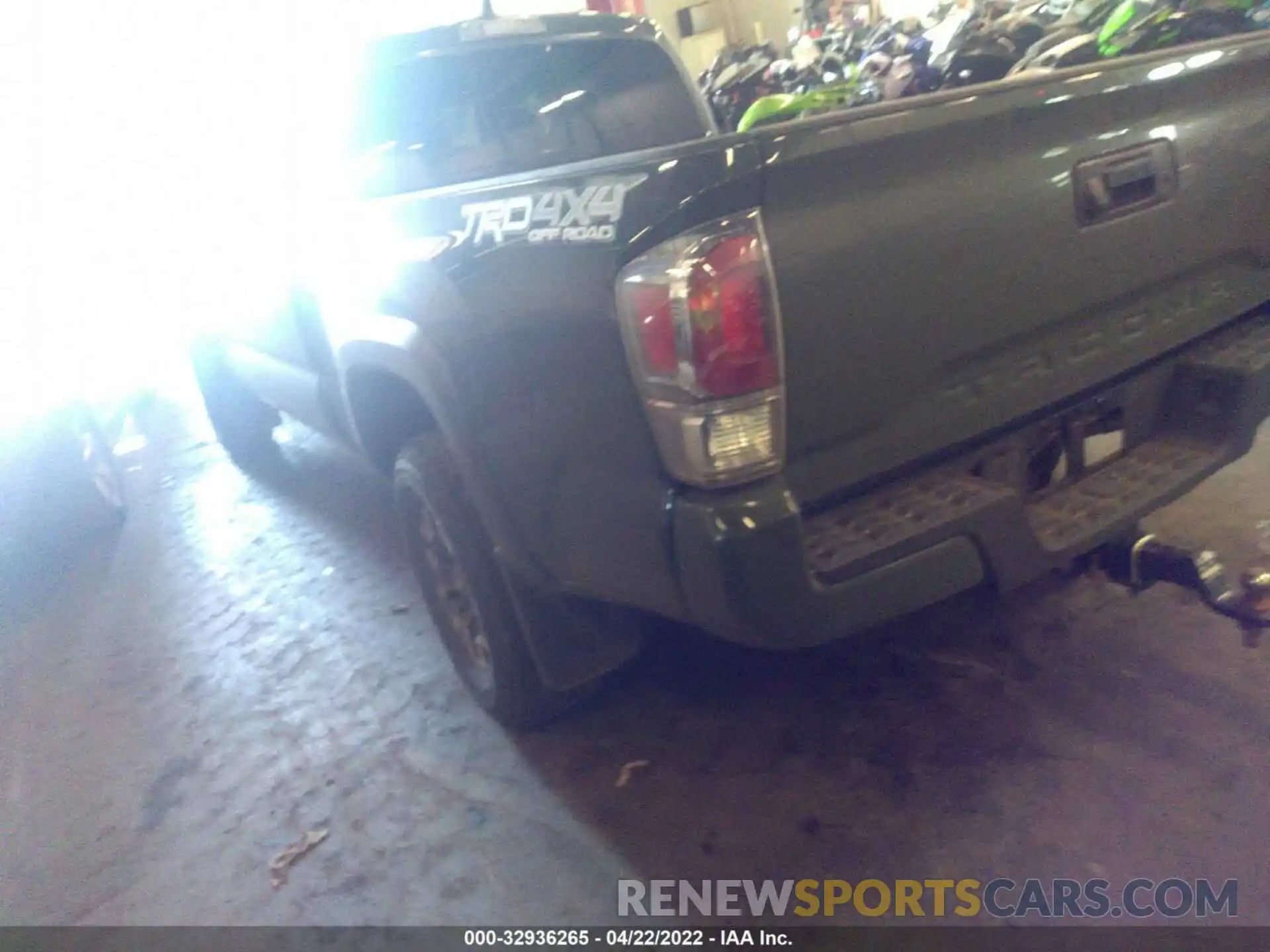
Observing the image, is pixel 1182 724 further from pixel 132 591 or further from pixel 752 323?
pixel 132 591

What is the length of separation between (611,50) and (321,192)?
118 centimetres

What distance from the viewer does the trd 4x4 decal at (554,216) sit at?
1.55 meters

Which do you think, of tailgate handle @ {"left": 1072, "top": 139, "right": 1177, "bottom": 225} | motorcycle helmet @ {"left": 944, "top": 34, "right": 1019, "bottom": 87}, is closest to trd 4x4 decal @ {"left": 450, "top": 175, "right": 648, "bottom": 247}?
tailgate handle @ {"left": 1072, "top": 139, "right": 1177, "bottom": 225}

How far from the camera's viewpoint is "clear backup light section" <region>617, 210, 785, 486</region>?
146 cm

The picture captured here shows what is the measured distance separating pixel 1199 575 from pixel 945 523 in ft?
2.50

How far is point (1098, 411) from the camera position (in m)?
1.97

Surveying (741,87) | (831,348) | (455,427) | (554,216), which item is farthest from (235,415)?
(741,87)

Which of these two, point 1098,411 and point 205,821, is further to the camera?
point 205,821

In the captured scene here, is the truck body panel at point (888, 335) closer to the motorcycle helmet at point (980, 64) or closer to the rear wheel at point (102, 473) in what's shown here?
the motorcycle helmet at point (980, 64)

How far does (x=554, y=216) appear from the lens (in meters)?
1.67

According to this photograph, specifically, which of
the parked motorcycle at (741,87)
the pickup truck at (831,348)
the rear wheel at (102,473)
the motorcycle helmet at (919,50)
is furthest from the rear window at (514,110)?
the parked motorcycle at (741,87)

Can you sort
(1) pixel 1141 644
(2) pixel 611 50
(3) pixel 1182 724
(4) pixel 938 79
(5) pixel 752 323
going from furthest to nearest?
(4) pixel 938 79 → (2) pixel 611 50 → (1) pixel 1141 644 → (3) pixel 1182 724 → (5) pixel 752 323

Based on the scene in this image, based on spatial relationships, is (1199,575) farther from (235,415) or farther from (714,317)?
(235,415)

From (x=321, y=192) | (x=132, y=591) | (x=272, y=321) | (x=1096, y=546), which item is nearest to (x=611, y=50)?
(x=321, y=192)
